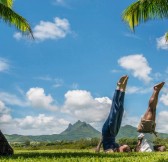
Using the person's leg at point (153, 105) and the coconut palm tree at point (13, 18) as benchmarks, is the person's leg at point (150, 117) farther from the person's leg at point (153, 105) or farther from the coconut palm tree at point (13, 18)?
the coconut palm tree at point (13, 18)

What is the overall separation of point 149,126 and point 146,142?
27.8 inches

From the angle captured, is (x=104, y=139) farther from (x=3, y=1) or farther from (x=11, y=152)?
(x=3, y=1)

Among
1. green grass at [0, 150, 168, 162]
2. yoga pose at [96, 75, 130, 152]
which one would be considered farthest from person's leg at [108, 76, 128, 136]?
green grass at [0, 150, 168, 162]

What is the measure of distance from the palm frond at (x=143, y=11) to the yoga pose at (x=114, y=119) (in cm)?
277

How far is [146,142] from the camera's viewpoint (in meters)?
20.0

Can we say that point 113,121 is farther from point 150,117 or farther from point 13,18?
point 13,18

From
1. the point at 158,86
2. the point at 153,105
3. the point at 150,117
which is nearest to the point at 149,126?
the point at 150,117

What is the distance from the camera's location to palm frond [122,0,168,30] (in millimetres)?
16516

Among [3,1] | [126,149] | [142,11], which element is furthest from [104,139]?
[3,1]

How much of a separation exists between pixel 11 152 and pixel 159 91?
23.6 ft

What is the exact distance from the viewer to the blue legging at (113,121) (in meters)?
19.0

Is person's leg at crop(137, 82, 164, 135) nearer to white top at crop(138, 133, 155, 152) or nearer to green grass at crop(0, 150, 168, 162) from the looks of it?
white top at crop(138, 133, 155, 152)

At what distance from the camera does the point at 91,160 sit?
13.1 meters

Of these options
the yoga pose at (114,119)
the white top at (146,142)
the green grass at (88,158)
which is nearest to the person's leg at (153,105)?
the white top at (146,142)
